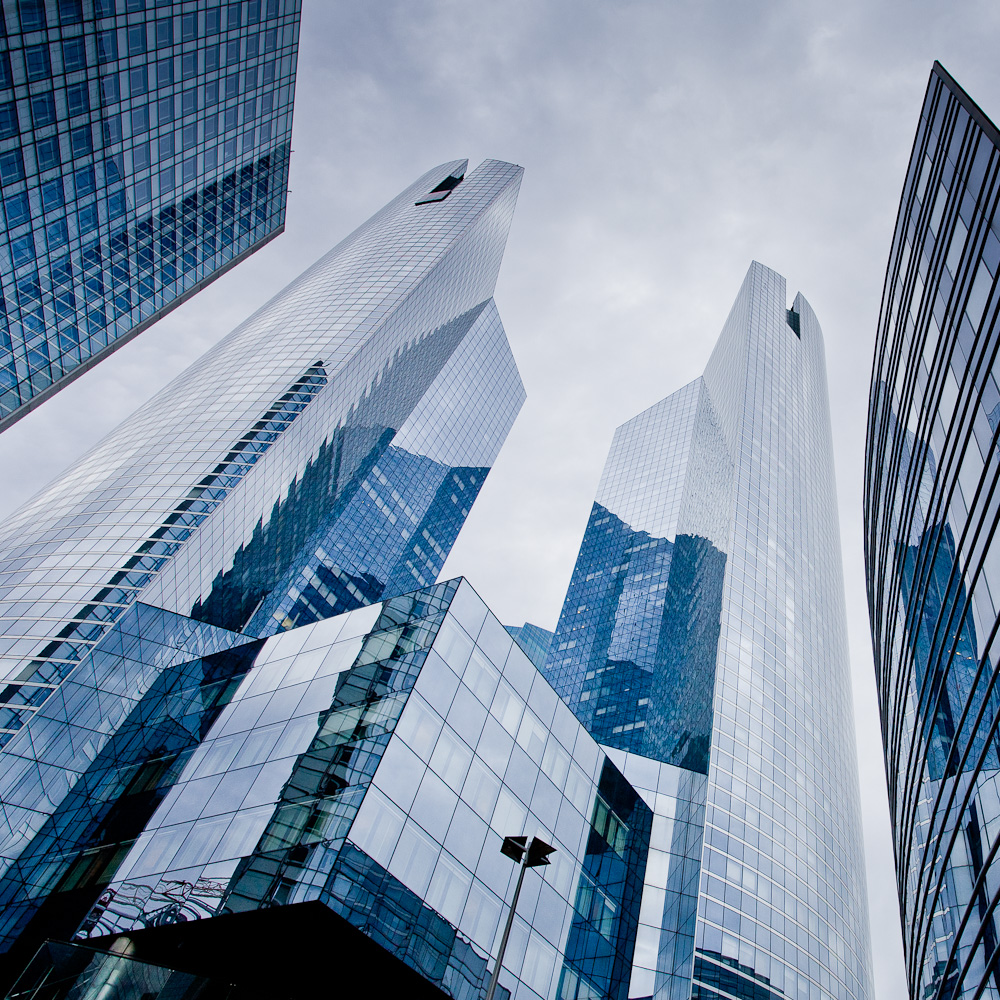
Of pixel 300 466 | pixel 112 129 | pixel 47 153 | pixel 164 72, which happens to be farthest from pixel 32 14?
pixel 300 466

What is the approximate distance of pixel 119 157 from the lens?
6600cm

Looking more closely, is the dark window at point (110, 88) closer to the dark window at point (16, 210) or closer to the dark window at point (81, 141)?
the dark window at point (81, 141)

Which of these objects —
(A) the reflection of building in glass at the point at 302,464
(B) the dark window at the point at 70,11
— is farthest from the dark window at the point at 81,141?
(A) the reflection of building in glass at the point at 302,464

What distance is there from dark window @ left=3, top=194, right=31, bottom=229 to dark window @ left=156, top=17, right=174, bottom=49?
57.2ft

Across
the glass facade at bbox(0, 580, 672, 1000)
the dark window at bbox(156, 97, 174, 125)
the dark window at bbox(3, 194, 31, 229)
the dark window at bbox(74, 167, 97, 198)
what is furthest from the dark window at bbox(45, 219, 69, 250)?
the glass facade at bbox(0, 580, 672, 1000)

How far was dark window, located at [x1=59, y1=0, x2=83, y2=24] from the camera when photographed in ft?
179

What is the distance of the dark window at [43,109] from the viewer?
55.8 meters

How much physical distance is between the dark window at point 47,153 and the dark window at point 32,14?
776 cm

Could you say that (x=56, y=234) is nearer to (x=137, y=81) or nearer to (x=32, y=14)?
(x=137, y=81)

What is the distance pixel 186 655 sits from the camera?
6919 cm

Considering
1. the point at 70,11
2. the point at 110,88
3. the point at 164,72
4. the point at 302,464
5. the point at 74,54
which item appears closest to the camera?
the point at 70,11

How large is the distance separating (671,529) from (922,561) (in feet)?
387

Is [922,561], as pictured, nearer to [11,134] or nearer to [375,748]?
[375,748]

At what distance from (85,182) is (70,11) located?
1304cm
